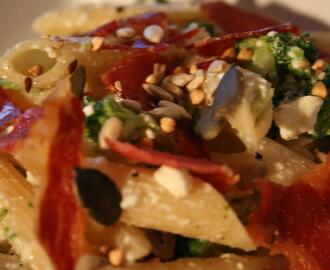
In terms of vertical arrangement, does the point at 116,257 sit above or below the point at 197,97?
below

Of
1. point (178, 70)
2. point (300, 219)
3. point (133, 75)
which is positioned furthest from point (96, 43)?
point (300, 219)

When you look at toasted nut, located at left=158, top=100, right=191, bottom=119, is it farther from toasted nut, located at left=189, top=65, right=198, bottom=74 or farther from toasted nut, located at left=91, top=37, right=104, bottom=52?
toasted nut, located at left=91, top=37, right=104, bottom=52

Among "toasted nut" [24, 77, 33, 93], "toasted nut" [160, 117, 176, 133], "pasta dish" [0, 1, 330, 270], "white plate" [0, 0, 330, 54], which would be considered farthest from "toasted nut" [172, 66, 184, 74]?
"white plate" [0, 0, 330, 54]

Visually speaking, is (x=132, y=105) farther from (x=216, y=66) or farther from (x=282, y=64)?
→ (x=282, y=64)

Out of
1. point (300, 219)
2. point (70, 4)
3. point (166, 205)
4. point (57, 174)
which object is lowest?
point (70, 4)

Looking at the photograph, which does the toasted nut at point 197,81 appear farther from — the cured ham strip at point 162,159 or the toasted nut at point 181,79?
the cured ham strip at point 162,159

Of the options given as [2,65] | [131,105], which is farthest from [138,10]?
[131,105]

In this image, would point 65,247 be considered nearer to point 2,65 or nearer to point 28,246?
point 28,246

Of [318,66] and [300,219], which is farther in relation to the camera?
[318,66]
